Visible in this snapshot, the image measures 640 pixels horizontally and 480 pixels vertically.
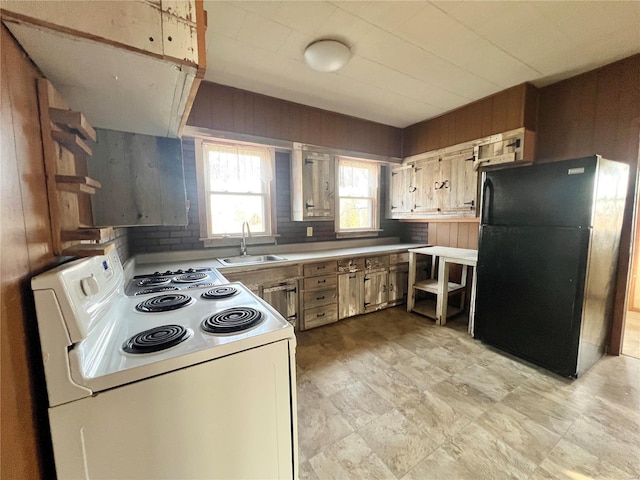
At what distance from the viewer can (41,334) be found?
2.34 ft

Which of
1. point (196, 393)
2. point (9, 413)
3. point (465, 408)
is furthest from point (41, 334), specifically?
point (465, 408)

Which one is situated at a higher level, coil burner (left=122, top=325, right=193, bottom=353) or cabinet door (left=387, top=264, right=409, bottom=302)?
coil burner (left=122, top=325, right=193, bottom=353)

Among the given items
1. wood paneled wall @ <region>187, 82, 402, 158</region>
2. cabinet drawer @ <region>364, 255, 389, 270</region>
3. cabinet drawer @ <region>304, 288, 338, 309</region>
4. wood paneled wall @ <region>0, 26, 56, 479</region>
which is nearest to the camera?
wood paneled wall @ <region>0, 26, 56, 479</region>

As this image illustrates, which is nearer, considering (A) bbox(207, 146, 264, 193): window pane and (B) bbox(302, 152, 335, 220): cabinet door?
(A) bbox(207, 146, 264, 193): window pane

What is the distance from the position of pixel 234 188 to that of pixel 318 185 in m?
1.01

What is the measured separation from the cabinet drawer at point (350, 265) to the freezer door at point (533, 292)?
4.18 feet

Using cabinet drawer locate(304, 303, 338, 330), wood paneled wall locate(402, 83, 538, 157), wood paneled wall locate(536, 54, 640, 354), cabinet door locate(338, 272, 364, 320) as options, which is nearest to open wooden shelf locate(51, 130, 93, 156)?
cabinet drawer locate(304, 303, 338, 330)

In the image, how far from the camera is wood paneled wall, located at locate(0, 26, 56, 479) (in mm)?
627

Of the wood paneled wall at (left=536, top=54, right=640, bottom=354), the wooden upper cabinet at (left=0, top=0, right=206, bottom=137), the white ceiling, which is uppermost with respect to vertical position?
the white ceiling

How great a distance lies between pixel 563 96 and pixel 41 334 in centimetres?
412

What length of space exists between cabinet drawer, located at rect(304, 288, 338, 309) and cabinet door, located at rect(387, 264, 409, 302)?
35.7 inches

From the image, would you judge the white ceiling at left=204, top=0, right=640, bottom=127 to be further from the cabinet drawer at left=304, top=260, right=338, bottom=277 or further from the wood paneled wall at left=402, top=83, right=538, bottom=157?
the cabinet drawer at left=304, top=260, right=338, bottom=277

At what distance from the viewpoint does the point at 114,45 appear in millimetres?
738

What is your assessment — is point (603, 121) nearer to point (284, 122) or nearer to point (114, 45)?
point (284, 122)
